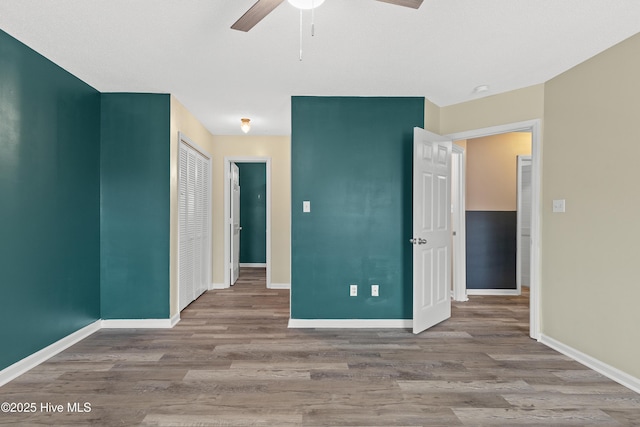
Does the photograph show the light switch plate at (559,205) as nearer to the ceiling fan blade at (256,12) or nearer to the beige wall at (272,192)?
the ceiling fan blade at (256,12)

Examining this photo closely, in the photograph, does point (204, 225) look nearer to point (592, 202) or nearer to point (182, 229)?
point (182, 229)

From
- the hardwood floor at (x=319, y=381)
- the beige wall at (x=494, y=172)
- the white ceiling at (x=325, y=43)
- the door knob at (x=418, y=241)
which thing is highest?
the white ceiling at (x=325, y=43)

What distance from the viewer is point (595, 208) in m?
2.87

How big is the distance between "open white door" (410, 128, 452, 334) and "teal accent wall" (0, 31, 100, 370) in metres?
3.14

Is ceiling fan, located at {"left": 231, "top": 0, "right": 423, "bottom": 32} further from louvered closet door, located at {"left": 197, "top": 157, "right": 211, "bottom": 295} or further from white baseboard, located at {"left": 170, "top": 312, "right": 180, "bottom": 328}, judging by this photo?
louvered closet door, located at {"left": 197, "top": 157, "right": 211, "bottom": 295}

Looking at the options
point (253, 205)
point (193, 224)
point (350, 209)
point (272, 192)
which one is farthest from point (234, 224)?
point (350, 209)

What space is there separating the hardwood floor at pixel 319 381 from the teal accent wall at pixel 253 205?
471 cm

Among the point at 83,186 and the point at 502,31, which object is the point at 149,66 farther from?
the point at 502,31

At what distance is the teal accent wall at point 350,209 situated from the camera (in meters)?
3.84

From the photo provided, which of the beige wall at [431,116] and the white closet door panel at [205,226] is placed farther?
the white closet door panel at [205,226]

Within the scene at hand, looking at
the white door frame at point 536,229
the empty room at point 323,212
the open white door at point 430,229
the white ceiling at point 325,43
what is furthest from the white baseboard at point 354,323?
the white ceiling at point 325,43

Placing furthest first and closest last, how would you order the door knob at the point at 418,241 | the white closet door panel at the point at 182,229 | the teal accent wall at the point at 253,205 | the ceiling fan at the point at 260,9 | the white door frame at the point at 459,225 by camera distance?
the teal accent wall at the point at 253,205 → the white door frame at the point at 459,225 → the white closet door panel at the point at 182,229 → the door knob at the point at 418,241 → the ceiling fan at the point at 260,9

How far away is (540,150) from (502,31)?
139 cm

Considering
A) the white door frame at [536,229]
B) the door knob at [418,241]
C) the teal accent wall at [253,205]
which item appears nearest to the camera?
the white door frame at [536,229]
